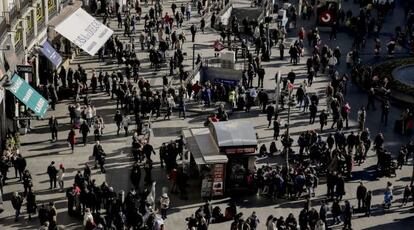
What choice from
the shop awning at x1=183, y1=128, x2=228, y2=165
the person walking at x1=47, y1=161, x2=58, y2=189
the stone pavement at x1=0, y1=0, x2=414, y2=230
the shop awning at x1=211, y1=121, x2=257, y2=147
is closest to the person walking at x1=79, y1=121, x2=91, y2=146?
the stone pavement at x1=0, y1=0, x2=414, y2=230

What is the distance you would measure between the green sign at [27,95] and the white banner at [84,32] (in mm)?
10134

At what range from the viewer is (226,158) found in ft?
147

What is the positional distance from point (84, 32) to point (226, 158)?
20.6 meters

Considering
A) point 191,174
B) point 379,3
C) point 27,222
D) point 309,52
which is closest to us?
point 27,222

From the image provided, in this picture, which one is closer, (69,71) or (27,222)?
(27,222)

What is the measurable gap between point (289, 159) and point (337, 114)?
6365 mm

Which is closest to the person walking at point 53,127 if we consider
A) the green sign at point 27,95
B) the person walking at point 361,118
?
the green sign at point 27,95

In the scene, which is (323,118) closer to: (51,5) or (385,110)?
(385,110)

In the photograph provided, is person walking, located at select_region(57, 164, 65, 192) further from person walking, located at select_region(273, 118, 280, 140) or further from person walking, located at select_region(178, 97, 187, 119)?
person walking, located at select_region(273, 118, 280, 140)

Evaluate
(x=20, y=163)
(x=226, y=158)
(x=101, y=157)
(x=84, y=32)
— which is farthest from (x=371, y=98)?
(x=20, y=163)

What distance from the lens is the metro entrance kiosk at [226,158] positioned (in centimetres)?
4512

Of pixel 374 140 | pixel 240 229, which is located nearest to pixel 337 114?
pixel 374 140

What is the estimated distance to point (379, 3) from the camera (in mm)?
78562

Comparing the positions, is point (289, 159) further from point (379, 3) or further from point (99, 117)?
point (379, 3)
